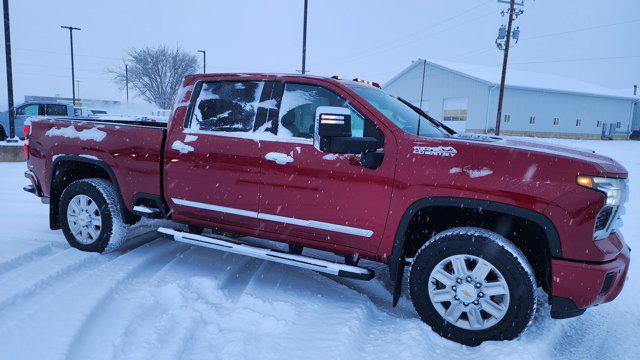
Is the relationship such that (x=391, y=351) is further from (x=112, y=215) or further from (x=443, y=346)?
(x=112, y=215)

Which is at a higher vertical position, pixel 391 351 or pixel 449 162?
pixel 449 162

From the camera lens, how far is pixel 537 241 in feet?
10.4

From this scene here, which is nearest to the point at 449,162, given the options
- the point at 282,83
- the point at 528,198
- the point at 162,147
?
the point at 528,198

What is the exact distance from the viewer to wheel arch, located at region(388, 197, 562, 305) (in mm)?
2754

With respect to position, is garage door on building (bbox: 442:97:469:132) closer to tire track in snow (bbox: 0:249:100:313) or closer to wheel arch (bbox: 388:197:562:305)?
wheel arch (bbox: 388:197:562:305)

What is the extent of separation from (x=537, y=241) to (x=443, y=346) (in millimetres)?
1079

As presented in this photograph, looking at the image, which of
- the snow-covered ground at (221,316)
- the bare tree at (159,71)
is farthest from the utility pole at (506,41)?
the bare tree at (159,71)

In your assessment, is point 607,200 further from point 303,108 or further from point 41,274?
point 41,274

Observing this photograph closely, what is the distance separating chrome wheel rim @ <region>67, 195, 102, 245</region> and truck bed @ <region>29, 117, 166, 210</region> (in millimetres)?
385

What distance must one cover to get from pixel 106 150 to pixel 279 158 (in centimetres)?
203

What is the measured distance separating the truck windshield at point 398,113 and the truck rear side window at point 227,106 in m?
0.85

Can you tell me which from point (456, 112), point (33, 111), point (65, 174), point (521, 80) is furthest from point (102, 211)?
point (521, 80)

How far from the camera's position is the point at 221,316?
10.4 ft

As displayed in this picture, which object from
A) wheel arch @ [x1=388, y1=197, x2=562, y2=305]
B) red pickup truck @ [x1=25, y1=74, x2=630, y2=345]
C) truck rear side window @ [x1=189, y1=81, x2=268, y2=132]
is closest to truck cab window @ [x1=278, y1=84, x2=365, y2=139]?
red pickup truck @ [x1=25, y1=74, x2=630, y2=345]
